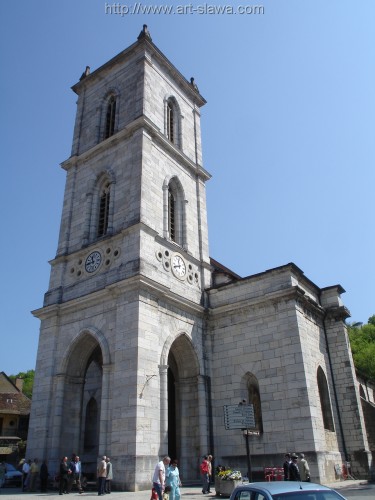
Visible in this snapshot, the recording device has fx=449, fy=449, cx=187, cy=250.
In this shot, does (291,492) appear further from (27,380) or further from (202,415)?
(27,380)

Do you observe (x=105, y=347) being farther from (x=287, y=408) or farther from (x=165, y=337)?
(x=287, y=408)

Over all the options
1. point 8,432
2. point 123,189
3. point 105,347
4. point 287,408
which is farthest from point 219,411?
point 8,432

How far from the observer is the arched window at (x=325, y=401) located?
1922 centimetres

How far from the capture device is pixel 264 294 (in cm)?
1989

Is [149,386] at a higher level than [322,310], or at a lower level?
lower

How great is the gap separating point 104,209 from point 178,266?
5.04 metres

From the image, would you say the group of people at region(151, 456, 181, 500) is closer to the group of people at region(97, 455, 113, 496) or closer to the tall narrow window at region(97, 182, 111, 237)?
the group of people at region(97, 455, 113, 496)

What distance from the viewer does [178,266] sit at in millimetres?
21156

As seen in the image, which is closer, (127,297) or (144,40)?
(127,297)

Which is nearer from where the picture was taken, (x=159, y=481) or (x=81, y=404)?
(x=159, y=481)

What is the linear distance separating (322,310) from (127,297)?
31.8ft

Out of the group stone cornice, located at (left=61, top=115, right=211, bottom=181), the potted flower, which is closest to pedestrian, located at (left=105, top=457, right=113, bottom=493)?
the potted flower

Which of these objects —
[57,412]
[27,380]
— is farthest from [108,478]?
[27,380]

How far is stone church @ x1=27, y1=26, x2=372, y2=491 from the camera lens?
16.8 m
